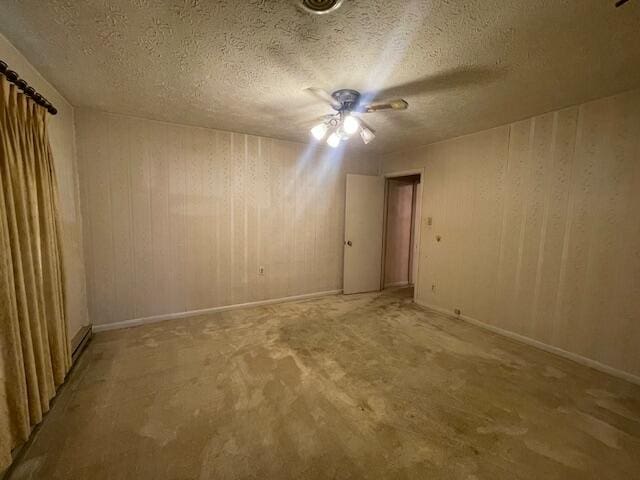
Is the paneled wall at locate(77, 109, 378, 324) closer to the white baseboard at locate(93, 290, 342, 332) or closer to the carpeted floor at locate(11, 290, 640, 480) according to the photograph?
the white baseboard at locate(93, 290, 342, 332)

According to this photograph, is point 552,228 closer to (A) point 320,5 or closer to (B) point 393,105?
(B) point 393,105

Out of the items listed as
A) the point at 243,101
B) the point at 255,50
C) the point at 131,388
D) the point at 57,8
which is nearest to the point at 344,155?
the point at 243,101

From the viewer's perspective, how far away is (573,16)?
4.62ft

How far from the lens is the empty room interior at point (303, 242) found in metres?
1.49

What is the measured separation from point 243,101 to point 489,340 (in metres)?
3.54

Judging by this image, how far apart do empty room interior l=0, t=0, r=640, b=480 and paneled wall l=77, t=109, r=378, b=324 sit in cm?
3

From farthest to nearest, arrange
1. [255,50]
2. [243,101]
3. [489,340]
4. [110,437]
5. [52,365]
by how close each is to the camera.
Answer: [489,340] < [243,101] < [52,365] < [255,50] < [110,437]

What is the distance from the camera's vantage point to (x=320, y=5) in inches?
53.1

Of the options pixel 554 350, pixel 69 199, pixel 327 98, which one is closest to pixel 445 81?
pixel 327 98

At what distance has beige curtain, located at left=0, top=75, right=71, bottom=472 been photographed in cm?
142

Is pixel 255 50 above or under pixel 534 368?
above

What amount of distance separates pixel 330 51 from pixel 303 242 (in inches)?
111

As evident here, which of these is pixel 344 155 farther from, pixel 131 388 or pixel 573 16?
pixel 131 388

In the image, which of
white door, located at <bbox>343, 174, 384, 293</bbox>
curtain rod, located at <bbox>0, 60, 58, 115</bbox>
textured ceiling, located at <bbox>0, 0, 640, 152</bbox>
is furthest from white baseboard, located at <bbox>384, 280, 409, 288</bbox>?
curtain rod, located at <bbox>0, 60, 58, 115</bbox>
